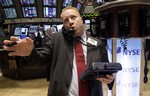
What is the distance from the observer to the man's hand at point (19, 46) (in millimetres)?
1303

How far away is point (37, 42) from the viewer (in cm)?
680

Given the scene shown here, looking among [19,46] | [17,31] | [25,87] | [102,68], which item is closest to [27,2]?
[17,31]

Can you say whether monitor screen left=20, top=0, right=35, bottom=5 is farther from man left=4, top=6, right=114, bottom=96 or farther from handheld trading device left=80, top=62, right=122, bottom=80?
handheld trading device left=80, top=62, right=122, bottom=80

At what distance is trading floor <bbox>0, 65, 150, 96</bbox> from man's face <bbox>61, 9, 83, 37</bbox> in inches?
108

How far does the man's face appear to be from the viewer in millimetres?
1657

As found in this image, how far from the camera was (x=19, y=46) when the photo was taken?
4.36 feet

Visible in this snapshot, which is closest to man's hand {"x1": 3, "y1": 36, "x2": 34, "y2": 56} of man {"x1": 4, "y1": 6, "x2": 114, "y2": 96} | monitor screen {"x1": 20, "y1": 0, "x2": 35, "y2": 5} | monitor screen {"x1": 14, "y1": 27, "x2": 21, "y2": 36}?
man {"x1": 4, "y1": 6, "x2": 114, "y2": 96}

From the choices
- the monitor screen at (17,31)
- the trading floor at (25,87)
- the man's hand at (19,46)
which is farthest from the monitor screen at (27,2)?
the man's hand at (19,46)

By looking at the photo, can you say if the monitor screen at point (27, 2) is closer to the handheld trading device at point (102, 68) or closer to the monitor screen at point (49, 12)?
the monitor screen at point (49, 12)

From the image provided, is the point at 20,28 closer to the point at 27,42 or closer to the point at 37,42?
the point at 37,42

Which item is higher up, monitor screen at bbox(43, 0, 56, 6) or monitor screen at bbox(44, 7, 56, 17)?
monitor screen at bbox(43, 0, 56, 6)

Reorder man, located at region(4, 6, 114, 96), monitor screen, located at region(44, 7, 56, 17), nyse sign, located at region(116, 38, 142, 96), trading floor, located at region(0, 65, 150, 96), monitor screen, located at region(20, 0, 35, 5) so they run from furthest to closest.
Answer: monitor screen, located at region(44, 7, 56, 17), monitor screen, located at region(20, 0, 35, 5), trading floor, located at region(0, 65, 150, 96), nyse sign, located at region(116, 38, 142, 96), man, located at region(4, 6, 114, 96)

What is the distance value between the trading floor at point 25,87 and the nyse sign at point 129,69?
1336 millimetres

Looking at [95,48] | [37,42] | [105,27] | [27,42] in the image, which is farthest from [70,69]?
[37,42]
